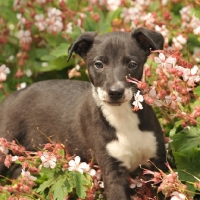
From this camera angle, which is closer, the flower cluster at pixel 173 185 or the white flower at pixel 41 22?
the flower cluster at pixel 173 185

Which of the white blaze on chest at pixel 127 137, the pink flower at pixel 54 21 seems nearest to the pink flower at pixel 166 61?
the white blaze on chest at pixel 127 137

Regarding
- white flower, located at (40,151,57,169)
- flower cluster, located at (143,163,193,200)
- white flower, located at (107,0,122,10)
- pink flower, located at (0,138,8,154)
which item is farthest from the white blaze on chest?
white flower, located at (107,0,122,10)

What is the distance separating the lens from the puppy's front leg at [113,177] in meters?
4.24

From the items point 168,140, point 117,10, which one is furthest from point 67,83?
point 117,10

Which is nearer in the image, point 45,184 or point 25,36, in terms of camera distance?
point 45,184

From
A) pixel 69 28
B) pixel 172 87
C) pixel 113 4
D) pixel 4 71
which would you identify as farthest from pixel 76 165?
pixel 113 4

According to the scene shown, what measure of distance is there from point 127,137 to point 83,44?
78 centimetres

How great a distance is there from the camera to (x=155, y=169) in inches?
175

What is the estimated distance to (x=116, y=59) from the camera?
13.7 ft

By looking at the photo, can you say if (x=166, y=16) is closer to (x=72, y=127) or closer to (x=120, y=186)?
(x=72, y=127)

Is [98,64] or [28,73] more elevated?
[98,64]

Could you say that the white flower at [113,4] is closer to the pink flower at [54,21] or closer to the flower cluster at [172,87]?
A: the pink flower at [54,21]

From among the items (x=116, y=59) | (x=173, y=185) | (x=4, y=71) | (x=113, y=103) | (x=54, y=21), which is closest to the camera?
(x=173, y=185)

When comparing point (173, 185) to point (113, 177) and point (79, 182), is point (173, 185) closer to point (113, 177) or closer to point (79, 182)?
point (113, 177)
